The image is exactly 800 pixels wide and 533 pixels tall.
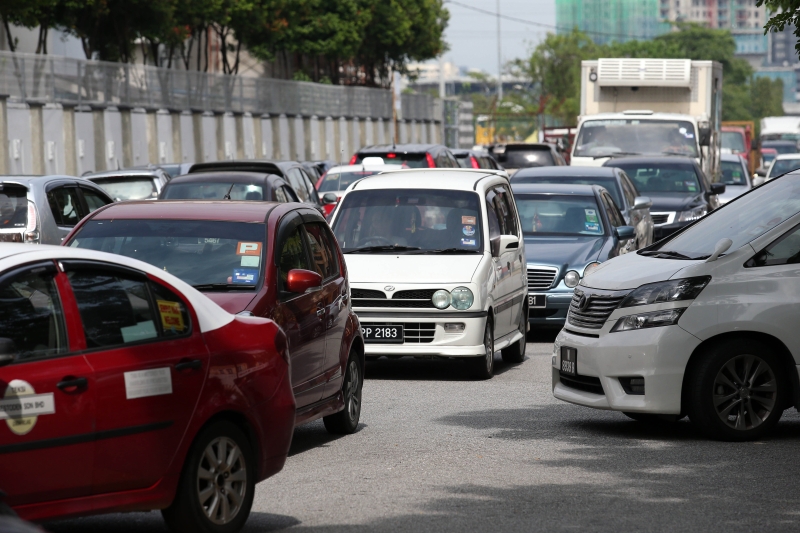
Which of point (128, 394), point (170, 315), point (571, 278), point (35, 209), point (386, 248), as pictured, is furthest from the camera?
point (571, 278)

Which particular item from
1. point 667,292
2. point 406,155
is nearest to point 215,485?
point 667,292

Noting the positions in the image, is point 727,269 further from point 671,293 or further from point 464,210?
point 464,210

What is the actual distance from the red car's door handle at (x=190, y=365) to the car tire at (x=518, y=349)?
8.21 m

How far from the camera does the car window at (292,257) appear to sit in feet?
29.1

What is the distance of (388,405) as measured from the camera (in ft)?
37.1

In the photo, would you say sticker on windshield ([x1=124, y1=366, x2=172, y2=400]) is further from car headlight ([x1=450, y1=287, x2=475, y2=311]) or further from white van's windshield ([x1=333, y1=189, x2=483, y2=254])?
white van's windshield ([x1=333, y1=189, x2=483, y2=254])

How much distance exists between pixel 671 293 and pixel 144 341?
4.25 meters

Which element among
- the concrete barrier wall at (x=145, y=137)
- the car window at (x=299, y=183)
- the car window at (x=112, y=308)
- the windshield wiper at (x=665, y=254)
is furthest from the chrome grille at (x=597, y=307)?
the concrete barrier wall at (x=145, y=137)

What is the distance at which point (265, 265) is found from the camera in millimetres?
8742

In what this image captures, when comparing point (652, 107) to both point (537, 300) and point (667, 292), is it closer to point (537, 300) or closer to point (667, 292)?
point (537, 300)

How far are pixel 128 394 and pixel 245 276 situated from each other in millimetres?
2938

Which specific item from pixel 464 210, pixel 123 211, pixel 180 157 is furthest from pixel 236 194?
pixel 180 157

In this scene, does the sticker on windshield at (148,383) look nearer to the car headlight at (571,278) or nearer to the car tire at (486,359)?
the car tire at (486,359)

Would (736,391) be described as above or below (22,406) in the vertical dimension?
below
